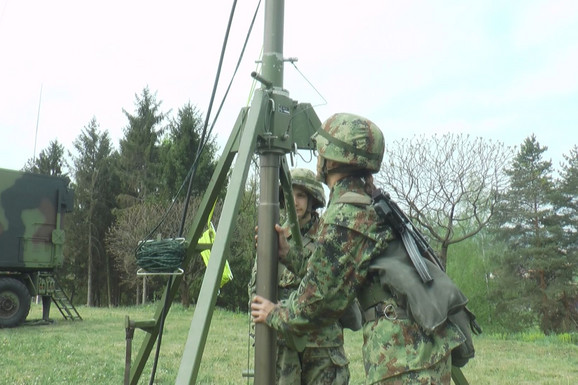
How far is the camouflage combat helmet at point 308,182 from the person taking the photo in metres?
3.93

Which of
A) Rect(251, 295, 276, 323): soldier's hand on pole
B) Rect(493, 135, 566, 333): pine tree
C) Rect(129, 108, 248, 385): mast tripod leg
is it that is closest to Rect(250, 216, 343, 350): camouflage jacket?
Rect(251, 295, 276, 323): soldier's hand on pole

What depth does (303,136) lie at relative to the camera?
334 cm

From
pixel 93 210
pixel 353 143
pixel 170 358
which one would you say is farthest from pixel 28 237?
pixel 93 210

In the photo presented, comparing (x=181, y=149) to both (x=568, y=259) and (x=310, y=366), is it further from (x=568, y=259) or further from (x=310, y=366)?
(x=310, y=366)

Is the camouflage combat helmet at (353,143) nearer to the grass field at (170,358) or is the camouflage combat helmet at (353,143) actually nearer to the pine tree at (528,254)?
the grass field at (170,358)

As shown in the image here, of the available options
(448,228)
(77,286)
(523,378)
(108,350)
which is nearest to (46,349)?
(108,350)

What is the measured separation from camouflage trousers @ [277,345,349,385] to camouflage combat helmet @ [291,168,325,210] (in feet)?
3.13

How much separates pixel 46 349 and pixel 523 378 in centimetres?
641

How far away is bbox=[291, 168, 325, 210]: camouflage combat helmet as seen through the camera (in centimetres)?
393

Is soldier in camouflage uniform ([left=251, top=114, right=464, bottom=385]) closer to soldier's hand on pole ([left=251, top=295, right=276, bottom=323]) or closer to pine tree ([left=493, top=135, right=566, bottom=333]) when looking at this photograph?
soldier's hand on pole ([left=251, top=295, right=276, bottom=323])

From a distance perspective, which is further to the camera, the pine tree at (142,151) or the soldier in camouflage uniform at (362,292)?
the pine tree at (142,151)

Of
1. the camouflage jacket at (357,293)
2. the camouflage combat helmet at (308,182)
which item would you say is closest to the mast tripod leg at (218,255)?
the camouflage jacket at (357,293)

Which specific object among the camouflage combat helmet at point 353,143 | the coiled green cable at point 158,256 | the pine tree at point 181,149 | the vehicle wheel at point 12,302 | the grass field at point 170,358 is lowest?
the grass field at point 170,358

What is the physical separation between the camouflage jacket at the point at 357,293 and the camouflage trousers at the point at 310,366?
911 millimetres
